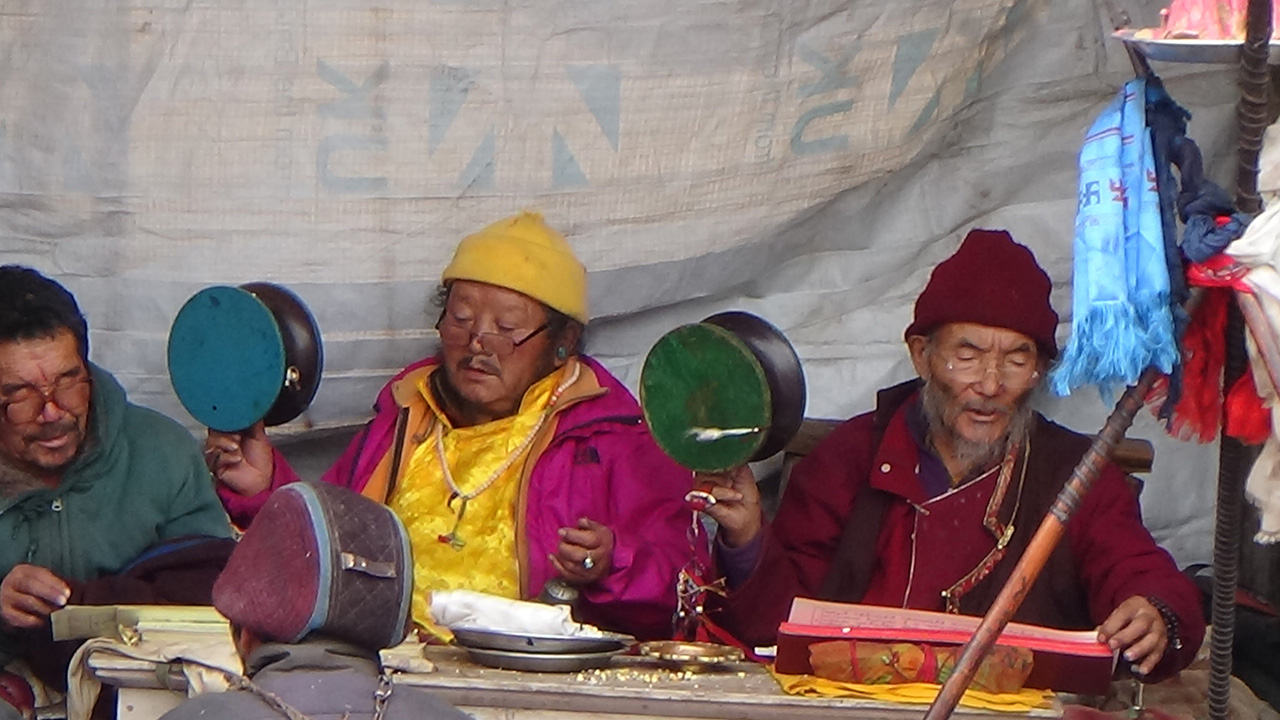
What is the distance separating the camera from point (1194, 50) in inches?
102

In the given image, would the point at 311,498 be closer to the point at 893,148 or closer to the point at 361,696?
the point at 361,696

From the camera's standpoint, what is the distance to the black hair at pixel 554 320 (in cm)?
425

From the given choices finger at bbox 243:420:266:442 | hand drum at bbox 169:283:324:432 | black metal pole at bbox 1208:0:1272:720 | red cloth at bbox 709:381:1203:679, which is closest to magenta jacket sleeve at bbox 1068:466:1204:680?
red cloth at bbox 709:381:1203:679

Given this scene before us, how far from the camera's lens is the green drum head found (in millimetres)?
3566

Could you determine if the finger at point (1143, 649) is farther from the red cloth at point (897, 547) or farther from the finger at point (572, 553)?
the finger at point (572, 553)

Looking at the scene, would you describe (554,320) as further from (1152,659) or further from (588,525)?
(1152,659)

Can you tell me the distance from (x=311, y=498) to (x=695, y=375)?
55.9 inches

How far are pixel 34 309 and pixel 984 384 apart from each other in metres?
1.90

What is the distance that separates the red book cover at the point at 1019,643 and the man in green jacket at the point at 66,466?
1337 mm

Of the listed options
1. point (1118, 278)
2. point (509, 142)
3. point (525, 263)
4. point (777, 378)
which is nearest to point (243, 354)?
point (525, 263)

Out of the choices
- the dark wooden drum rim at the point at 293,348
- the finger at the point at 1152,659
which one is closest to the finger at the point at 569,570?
the dark wooden drum rim at the point at 293,348

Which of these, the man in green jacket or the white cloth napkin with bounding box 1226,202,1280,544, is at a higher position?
the white cloth napkin with bounding box 1226,202,1280,544

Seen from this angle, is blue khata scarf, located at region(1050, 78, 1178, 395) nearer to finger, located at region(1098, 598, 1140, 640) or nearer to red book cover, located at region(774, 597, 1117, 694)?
red book cover, located at region(774, 597, 1117, 694)

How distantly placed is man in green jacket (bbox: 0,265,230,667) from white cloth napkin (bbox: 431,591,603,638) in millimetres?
755
